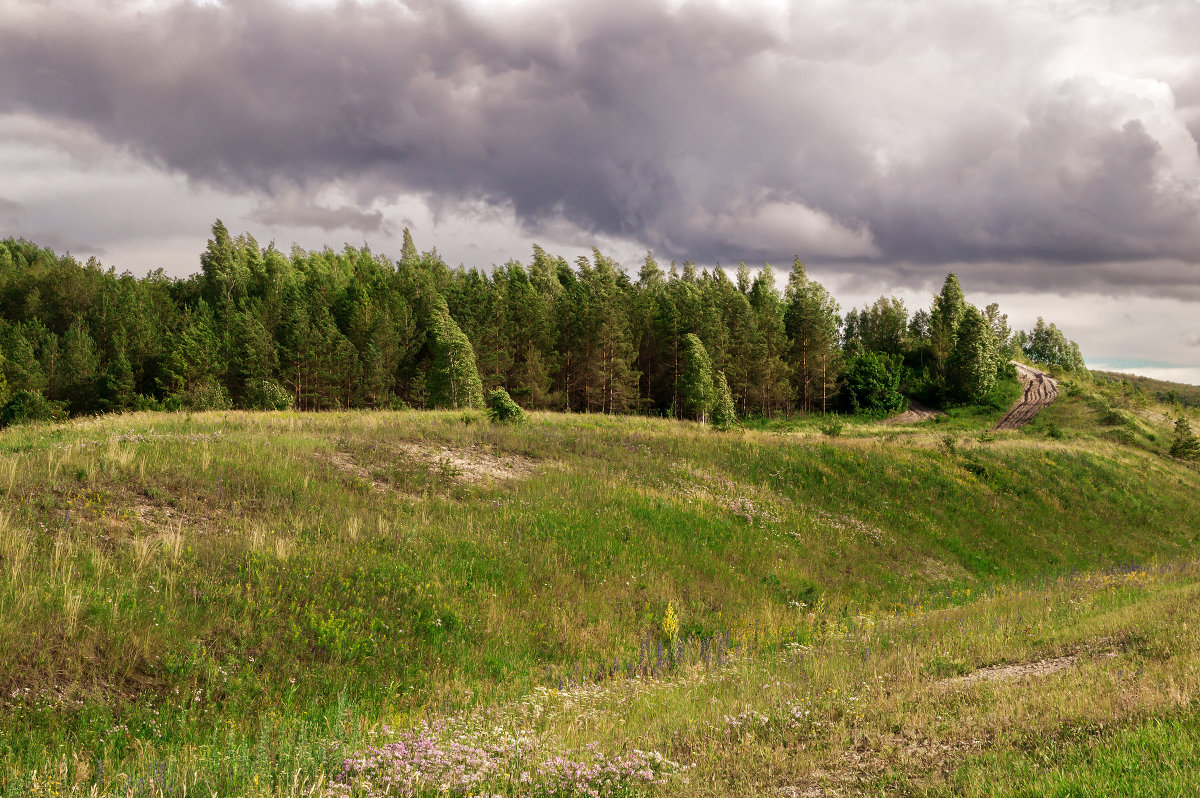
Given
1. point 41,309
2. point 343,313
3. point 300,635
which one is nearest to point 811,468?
point 300,635

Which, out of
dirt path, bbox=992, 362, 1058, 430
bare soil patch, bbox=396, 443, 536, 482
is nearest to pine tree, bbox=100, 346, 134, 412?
bare soil patch, bbox=396, 443, 536, 482

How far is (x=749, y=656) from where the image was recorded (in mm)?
9641

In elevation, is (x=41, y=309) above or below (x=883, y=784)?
above

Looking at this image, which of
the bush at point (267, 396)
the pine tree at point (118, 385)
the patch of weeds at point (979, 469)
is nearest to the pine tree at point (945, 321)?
the patch of weeds at point (979, 469)

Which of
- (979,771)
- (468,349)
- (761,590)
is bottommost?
(761,590)

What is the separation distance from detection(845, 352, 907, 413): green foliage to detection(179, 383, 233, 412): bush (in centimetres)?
7206

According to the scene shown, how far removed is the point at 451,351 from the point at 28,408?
38.1 meters

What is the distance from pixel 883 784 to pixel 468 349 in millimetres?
55383

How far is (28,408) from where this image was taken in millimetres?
55812

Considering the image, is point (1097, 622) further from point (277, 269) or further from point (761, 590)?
point (277, 269)

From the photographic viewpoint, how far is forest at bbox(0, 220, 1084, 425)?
63312 mm

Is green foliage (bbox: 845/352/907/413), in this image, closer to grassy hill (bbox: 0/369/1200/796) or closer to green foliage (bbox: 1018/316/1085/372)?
grassy hill (bbox: 0/369/1200/796)

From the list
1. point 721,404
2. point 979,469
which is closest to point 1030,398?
point 721,404

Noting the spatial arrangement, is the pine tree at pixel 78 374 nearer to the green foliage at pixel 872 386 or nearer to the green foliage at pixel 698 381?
the green foliage at pixel 698 381
